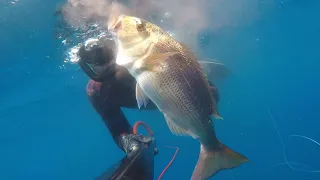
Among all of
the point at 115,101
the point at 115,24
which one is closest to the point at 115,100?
the point at 115,101

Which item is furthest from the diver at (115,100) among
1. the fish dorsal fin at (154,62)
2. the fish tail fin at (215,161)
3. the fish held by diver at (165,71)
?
the fish dorsal fin at (154,62)

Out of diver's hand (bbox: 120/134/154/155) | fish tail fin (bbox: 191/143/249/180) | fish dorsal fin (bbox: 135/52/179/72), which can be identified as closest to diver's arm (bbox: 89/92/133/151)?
diver's hand (bbox: 120/134/154/155)

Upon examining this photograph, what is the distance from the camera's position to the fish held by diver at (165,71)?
74.5 inches

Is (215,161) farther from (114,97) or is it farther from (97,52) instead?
(114,97)

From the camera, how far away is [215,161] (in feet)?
7.39

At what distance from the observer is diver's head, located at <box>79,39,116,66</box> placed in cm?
422

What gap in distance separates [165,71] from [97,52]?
268cm

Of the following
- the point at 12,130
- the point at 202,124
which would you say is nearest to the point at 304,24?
the point at 12,130

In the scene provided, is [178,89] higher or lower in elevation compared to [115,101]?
lower

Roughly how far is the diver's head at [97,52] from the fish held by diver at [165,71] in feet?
7.80

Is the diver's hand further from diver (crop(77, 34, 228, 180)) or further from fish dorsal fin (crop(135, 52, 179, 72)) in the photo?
fish dorsal fin (crop(135, 52, 179, 72))

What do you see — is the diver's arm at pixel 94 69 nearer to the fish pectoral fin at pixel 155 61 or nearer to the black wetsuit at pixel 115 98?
the black wetsuit at pixel 115 98

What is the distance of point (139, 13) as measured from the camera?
11.2 meters

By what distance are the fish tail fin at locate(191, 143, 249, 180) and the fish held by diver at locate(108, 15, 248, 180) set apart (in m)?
0.37
